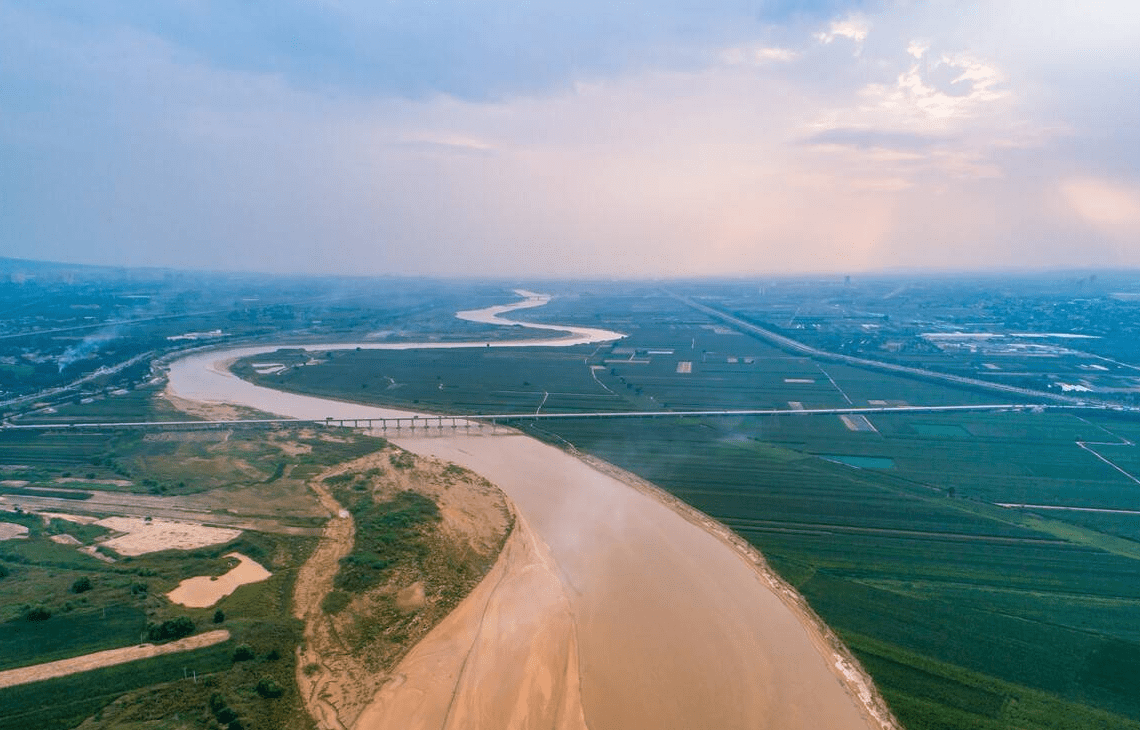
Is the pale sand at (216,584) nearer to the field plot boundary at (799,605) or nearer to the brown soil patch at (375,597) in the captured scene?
the brown soil patch at (375,597)

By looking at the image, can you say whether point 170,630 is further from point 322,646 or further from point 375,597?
point 375,597

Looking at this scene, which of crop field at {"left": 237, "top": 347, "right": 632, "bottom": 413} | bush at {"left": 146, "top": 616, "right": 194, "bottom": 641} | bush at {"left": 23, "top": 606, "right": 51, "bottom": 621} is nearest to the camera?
bush at {"left": 146, "top": 616, "right": 194, "bottom": 641}

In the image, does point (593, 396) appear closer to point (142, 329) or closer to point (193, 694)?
point (193, 694)

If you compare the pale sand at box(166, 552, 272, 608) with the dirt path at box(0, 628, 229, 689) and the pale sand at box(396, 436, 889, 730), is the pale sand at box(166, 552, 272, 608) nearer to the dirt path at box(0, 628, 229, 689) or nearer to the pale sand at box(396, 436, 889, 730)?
the dirt path at box(0, 628, 229, 689)

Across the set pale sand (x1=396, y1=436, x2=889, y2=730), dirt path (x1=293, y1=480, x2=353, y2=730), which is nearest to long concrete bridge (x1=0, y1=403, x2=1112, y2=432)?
pale sand (x1=396, y1=436, x2=889, y2=730)

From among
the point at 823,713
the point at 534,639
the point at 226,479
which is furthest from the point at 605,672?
the point at 226,479

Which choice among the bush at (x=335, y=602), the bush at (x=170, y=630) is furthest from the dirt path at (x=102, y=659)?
the bush at (x=335, y=602)

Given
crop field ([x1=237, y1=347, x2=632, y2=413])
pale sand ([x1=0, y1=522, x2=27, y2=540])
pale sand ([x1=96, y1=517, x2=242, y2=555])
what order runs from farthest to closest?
1. crop field ([x1=237, y1=347, x2=632, y2=413])
2. pale sand ([x1=0, y1=522, x2=27, y2=540])
3. pale sand ([x1=96, y1=517, x2=242, y2=555])
